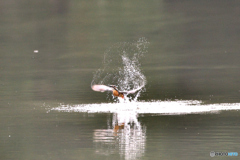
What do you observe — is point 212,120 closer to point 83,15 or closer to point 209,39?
point 209,39

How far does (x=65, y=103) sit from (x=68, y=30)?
40.9 m

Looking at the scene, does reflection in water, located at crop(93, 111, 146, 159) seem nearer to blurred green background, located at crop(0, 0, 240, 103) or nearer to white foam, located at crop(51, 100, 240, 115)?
white foam, located at crop(51, 100, 240, 115)

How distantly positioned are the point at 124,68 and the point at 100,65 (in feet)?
6.15

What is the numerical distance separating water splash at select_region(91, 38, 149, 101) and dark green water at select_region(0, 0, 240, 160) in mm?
610

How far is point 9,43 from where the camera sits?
55000 mm

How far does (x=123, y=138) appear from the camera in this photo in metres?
15.4

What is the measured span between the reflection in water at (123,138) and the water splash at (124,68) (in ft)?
13.3

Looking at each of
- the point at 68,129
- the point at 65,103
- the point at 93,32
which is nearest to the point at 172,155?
the point at 68,129

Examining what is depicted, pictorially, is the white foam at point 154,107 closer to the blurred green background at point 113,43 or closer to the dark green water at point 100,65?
the dark green water at point 100,65

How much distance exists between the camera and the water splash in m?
30.6

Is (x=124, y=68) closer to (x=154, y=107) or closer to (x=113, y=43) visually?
(x=113, y=43)

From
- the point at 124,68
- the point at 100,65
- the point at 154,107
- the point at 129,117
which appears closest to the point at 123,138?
the point at 129,117

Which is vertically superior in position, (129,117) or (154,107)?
(154,107)

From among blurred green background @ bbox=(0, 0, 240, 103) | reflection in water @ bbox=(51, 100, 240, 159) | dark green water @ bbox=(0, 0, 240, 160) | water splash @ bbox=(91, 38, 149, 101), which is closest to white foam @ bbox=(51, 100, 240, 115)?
reflection in water @ bbox=(51, 100, 240, 159)
